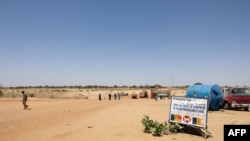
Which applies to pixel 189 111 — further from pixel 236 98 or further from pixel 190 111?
pixel 236 98

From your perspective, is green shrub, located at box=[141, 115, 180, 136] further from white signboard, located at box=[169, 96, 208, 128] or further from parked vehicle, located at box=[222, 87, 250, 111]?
parked vehicle, located at box=[222, 87, 250, 111]

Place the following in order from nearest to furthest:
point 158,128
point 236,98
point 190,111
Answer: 1. point 158,128
2. point 190,111
3. point 236,98

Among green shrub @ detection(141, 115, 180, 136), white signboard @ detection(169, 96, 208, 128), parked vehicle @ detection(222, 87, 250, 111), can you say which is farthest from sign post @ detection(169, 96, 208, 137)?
parked vehicle @ detection(222, 87, 250, 111)

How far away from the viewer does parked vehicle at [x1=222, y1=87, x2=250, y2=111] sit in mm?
23297

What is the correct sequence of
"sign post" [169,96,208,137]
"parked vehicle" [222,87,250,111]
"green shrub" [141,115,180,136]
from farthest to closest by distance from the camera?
1. "parked vehicle" [222,87,250,111]
2. "green shrub" [141,115,180,136]
3. "sign post" [169,96,208,137]

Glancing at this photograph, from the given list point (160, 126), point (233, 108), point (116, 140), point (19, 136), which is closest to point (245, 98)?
point (233, 108)

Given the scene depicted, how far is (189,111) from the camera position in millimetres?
12047

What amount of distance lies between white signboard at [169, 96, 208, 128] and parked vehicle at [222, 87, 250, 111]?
13.0 metres

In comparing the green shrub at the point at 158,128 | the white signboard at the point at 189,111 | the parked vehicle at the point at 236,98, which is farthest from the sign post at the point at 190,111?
the parked vehicle at the point at 236,98

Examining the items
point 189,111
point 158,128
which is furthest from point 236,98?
point 158,128

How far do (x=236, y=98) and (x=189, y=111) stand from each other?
13355mm

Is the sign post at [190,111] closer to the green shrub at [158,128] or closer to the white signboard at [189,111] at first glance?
the white signboard at [189,111]

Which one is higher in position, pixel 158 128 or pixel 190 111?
pixel 190 111

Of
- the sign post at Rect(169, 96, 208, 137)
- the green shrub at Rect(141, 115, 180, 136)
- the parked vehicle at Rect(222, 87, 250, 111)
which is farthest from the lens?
the parked vehicle at Rect(222, 87, 250, 111)
